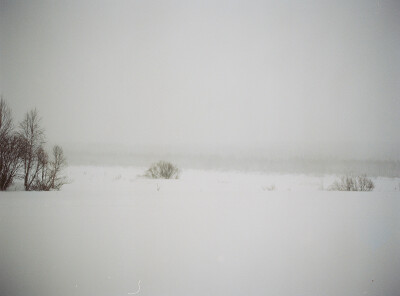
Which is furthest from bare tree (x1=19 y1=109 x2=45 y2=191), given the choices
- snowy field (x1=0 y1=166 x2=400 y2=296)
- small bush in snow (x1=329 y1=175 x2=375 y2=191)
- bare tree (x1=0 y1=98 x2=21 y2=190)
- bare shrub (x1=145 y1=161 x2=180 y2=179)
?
small bush in snow (x1=329 y1=175 x2=375 y2=191)

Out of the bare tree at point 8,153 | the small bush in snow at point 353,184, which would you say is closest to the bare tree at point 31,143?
the bare tree at point 8,153

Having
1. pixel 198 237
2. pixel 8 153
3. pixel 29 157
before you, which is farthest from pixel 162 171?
pixel 8 153

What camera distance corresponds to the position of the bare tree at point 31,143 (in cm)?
734

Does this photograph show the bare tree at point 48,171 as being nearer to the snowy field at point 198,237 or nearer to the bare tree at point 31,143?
the bare tree at point 31,143

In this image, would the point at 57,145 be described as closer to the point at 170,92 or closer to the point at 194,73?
the point at 170,92

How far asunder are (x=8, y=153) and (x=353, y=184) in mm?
11061

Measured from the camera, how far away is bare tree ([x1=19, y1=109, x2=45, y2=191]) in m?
7.34

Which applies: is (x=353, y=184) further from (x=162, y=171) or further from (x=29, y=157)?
(x=29, y=157)

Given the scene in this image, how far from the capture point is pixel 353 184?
28.8ft

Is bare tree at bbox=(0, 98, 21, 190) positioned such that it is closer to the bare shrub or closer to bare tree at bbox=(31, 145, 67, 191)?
bare tree at bbox=(31, 145, 67, 191)

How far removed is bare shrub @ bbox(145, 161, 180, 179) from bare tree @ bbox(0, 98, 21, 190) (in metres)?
3.78

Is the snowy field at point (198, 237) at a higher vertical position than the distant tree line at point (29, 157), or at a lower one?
lower

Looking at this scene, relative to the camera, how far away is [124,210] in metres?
6.76

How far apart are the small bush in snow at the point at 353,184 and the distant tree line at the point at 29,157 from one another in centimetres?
906
